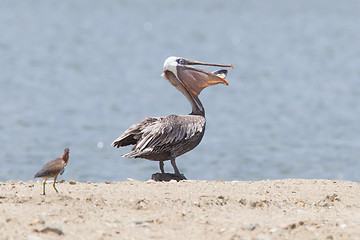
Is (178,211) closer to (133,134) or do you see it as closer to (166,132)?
(166,132)

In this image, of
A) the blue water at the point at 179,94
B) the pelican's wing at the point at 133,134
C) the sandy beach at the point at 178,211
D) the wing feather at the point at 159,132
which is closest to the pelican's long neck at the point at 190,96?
the wing feather at the point at 159,132

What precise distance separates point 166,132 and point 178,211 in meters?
2.00

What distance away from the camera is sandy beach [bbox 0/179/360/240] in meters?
5.00

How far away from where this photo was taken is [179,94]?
2184cm

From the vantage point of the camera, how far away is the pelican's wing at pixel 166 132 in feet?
24.3

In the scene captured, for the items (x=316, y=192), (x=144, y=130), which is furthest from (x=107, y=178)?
(x=316, y=192)

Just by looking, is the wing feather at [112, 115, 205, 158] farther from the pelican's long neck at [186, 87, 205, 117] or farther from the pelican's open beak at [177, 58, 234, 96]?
the pelican's open beak at [177, 58, 234, 96]

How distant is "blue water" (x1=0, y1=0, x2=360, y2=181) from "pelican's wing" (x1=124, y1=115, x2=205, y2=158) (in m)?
4.55

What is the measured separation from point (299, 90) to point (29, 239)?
62.0ft

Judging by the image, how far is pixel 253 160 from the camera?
46.4 feet

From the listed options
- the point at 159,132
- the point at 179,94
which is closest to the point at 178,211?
the point at 159,132

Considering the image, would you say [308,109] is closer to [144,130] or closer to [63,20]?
[144,130]

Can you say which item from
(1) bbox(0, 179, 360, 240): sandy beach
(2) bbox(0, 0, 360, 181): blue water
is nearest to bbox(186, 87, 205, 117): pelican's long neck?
(1) bbox(0, 179, 360, 240): sandy beach

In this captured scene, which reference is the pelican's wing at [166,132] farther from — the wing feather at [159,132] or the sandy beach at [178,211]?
the sandy beach at [178,211]
